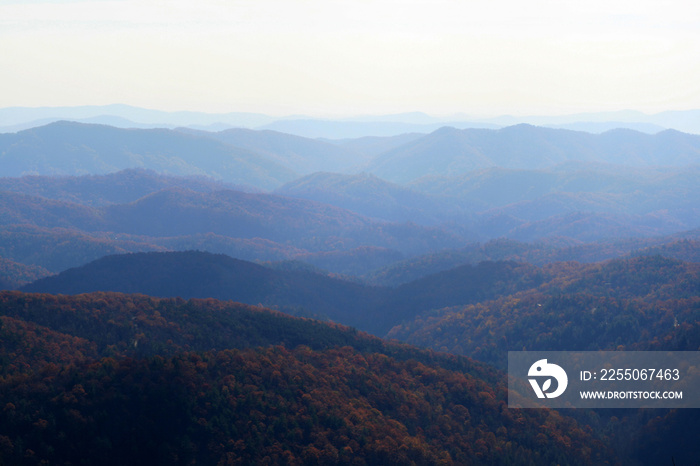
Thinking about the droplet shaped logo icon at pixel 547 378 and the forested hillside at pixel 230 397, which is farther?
the droplet shaped logo icon at pixel 547 378

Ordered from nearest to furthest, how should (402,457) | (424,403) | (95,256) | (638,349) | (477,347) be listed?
(402,457) → (424,403) → (638,349) → (477,347) → (95,256)

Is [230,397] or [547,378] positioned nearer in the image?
[230,397]

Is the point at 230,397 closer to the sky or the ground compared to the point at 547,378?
closer to the sky

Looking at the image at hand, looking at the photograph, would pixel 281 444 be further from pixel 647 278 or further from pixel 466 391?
pixel 647 278

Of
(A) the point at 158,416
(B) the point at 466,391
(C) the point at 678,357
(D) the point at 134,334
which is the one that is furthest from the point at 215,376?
(C) the point at 678,357

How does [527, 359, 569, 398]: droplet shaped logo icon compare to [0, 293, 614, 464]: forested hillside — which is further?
[527, 359, 569, 398]: droplet shaped logo icon

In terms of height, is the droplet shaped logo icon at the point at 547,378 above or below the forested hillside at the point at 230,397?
below

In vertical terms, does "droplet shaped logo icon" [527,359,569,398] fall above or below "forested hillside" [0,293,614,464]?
below

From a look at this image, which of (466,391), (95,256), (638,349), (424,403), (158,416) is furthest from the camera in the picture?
(95,256)
